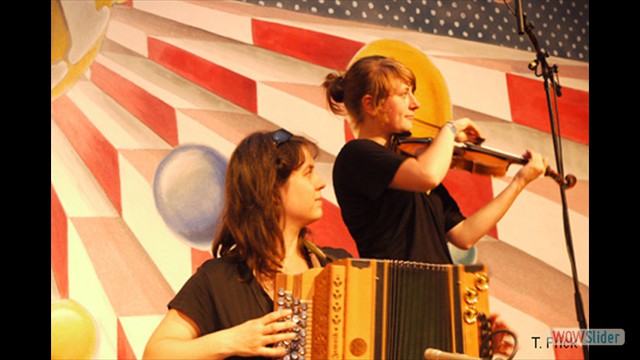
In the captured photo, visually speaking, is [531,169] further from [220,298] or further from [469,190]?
[220,298]

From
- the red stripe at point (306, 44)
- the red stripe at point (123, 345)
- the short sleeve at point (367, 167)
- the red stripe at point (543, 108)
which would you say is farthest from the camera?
the red stripe at point (543, 108)

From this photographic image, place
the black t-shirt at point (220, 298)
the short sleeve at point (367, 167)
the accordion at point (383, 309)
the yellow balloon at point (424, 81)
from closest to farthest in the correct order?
the accordion at point (383, 309) → the black t-shirt at point (220, 298) → the short sleeve at point (367, 167) → the yellow balloon at point (424, 81)

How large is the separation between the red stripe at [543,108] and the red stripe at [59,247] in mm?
1822

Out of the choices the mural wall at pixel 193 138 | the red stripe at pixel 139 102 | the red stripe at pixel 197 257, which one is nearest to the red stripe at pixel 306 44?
the mural wall at pixel 193 138

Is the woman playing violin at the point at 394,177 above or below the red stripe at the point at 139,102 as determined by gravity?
below

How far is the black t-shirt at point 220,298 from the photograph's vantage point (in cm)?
193

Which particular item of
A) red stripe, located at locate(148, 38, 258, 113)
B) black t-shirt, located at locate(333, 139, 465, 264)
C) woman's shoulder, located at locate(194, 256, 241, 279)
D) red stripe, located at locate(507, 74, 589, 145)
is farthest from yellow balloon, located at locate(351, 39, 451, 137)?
woman's shoulder, located at locate(194, 256, 241, 279)

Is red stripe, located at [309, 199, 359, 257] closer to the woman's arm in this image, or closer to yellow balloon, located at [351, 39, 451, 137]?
yellow balloon, located at [351, 39, 451, 137]

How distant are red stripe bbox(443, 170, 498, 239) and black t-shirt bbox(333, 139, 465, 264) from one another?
588mm

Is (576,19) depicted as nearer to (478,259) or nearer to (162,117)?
(478,259)

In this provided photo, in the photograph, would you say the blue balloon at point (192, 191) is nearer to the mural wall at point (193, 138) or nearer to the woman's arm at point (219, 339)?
the mural wall at point (193, 138)
